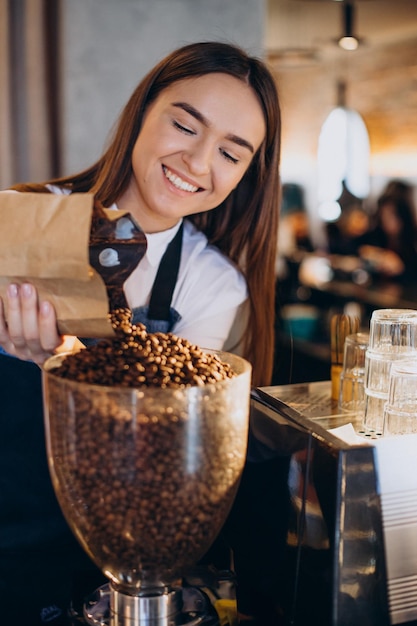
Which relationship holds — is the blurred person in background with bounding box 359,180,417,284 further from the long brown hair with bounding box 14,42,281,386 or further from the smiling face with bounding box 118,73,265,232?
the smiling face with bounding box 118,73,265,232

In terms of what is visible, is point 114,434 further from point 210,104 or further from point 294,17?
point 294,17

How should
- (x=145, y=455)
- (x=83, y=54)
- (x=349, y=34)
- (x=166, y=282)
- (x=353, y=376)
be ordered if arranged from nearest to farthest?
(x=145, y=455) < (x=353, y=376) < (x=166, y=282) < (x=83, y=54) < (x=349, y=34)

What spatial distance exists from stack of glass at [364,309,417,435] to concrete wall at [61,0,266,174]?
6.69ft

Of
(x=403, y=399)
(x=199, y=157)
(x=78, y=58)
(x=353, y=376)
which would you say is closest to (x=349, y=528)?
(x=403, y=399)

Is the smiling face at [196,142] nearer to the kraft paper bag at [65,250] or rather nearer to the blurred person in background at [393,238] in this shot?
the kraft paper bag at [65,250]

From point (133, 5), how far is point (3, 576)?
235 cm

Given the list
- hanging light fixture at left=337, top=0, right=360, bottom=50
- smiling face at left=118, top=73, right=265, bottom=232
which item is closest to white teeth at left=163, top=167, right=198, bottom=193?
smiling face at left=118, top=73, right=265, bottom=232

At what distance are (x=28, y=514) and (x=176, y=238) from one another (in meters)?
0.66

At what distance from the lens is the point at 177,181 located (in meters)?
1.37

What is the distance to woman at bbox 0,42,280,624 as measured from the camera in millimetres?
1085

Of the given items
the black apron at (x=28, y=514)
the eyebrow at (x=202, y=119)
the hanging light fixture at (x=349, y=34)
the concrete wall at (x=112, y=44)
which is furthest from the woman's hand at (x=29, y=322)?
the hanging light fixture at (x=349, y=34)

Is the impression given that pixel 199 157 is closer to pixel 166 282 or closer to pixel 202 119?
pixel 202 119

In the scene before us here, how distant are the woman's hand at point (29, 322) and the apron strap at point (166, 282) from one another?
50 cm

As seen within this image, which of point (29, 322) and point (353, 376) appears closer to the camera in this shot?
point (29, 322)
